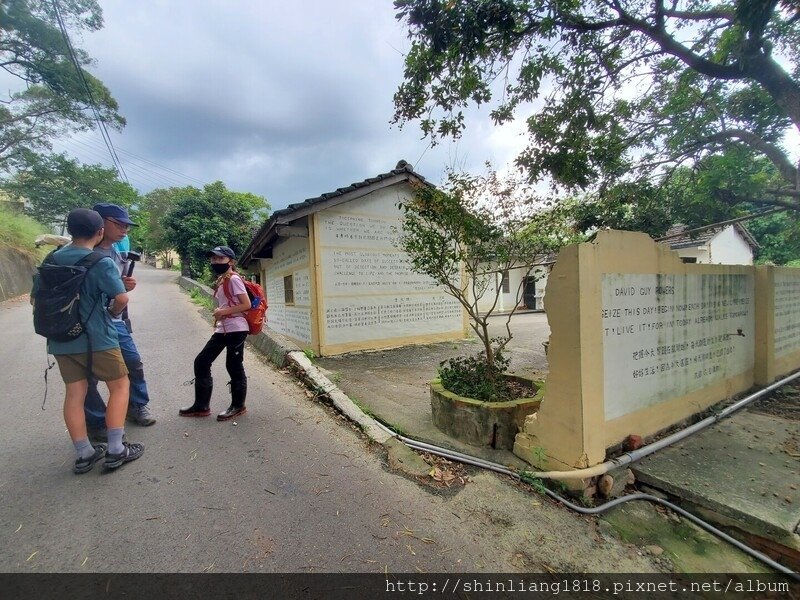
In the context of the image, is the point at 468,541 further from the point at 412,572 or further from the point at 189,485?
the point at 189,485

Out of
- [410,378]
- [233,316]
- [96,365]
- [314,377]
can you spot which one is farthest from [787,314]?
[96,365]

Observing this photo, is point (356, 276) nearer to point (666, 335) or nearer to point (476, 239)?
point (476, 239)

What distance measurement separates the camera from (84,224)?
103 inches

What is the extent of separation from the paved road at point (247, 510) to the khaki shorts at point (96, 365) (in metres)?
0.71

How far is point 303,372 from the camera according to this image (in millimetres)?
4984

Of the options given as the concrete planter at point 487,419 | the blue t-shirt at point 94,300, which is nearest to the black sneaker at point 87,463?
the blue t-shirt at point 94,300

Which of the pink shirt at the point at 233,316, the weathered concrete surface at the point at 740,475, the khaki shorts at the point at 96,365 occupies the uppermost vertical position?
the pink shirt at the point at 233,316

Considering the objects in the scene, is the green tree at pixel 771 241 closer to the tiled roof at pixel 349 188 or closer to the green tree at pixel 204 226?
the tiled roof at pixel 349 188

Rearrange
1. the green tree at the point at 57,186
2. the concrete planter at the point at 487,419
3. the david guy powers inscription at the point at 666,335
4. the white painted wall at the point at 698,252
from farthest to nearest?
the green tree at the point at 57,186 → the white painted wall at the point at 698,252 → the concrete planter at the point at 487,419 → the david guy powers inscription at the point at 666,335

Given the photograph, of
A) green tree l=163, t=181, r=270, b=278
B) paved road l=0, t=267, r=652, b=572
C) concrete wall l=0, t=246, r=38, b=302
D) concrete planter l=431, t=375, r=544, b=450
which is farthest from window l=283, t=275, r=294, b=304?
green tree l=163, t=181, r=270, b=278

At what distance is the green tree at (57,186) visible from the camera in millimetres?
18781

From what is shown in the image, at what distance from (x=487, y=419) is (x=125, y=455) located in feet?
9.92

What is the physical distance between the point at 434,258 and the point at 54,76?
67.4 ft

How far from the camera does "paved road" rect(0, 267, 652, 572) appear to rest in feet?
6.54
